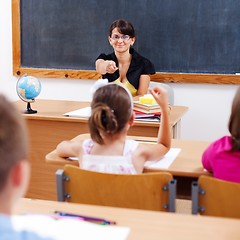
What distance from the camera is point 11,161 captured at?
86 centimetres

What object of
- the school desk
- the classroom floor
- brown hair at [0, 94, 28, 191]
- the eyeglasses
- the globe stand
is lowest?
the classroom floor

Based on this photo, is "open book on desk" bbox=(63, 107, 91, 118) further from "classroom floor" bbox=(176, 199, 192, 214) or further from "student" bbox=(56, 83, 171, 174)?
"student" bbox=(56, 83, 171, 174)

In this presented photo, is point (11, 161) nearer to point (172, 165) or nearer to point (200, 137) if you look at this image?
point (172, 165)

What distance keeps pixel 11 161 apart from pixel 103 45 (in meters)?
3.82

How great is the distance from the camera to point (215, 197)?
1.56 meters

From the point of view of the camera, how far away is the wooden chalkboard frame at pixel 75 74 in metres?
4.34

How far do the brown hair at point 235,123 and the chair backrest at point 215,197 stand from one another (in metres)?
0.29

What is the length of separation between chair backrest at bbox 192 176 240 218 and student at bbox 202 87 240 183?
0.78 ft

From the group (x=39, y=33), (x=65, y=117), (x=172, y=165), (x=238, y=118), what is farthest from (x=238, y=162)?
(x=39, y=33)

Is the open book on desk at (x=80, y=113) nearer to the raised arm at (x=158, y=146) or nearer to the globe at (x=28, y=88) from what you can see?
the globe at (x=28, y=88)

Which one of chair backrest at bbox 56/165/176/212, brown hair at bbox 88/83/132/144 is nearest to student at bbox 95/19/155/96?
brown hair at bbox 88/83/132/144


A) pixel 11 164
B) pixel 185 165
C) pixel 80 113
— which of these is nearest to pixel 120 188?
pixel 185 165

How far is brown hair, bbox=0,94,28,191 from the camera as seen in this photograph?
83cm

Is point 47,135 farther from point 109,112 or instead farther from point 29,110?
point 109,112
